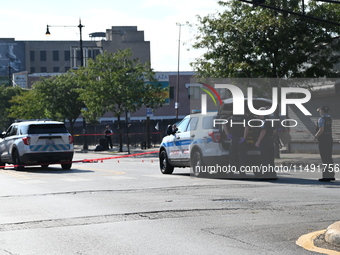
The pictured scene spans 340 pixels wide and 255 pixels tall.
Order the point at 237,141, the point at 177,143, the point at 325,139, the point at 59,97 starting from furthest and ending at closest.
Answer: the point at 59,97 → the point at 177,143 → the point at 237,141 → the point at 325,139

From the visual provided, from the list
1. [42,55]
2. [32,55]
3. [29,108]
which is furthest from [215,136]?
[42,55]

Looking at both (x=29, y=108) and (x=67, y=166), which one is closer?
(x=67, y=166)

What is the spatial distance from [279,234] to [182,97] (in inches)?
2818

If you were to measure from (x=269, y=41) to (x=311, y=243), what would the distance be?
20802 millimetres

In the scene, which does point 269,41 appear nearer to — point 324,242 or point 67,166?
point 67,166

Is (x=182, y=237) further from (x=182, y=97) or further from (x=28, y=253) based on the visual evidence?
(x=182, y=97)

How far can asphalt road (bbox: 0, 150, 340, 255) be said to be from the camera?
8.20m

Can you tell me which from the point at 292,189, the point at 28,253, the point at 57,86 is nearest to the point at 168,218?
the point at 28,253

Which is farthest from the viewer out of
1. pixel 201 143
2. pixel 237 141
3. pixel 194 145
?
pixel 194 145

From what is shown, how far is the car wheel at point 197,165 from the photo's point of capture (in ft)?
61.0

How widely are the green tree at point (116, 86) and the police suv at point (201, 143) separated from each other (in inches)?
902

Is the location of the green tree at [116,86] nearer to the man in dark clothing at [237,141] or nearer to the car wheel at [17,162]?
the car wheel at [17,162]

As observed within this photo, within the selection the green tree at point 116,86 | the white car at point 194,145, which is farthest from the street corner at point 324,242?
the green tree at point 116,86

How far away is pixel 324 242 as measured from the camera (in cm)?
806
